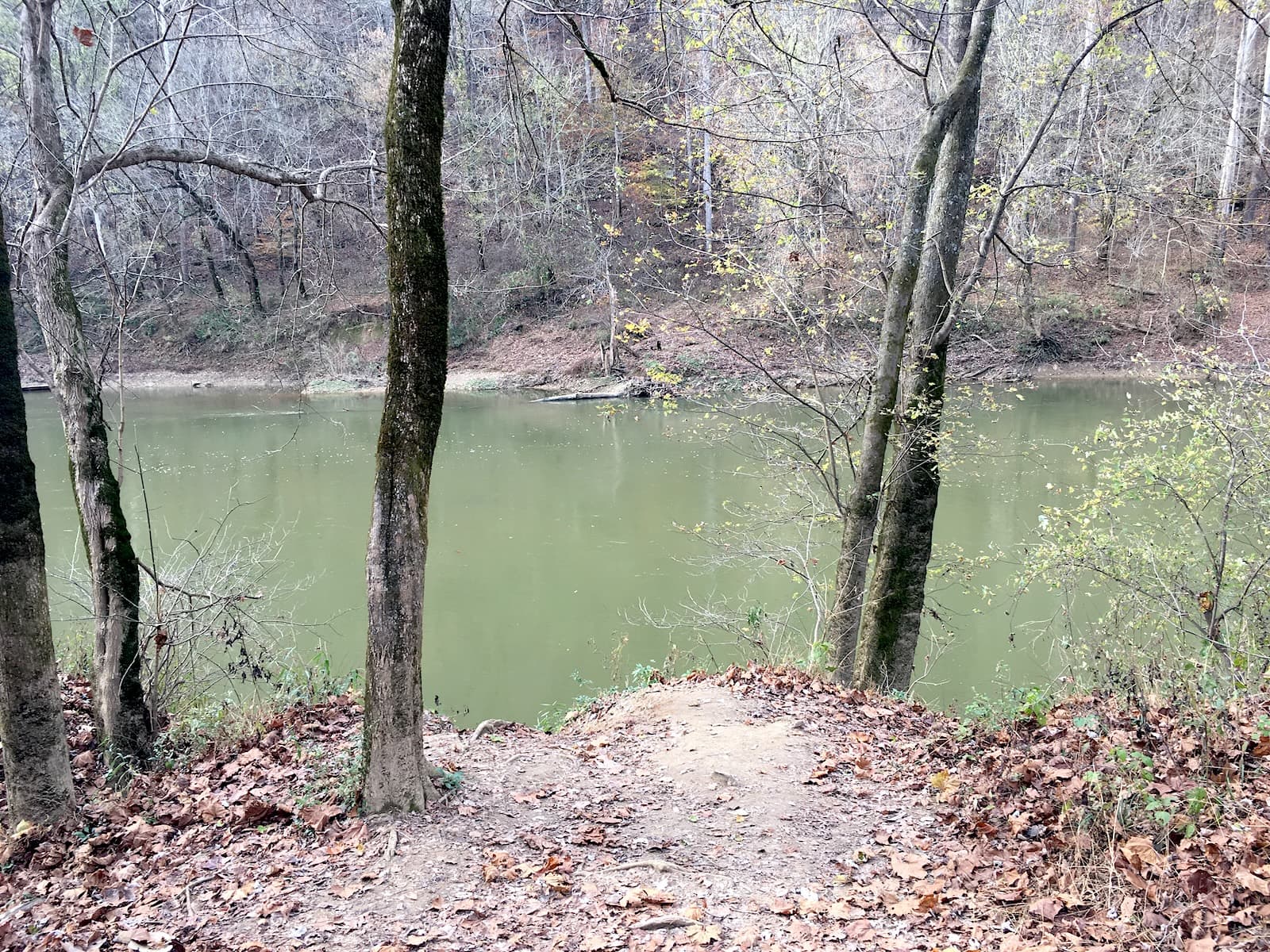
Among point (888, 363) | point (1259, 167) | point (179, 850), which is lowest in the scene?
point (179, 850)

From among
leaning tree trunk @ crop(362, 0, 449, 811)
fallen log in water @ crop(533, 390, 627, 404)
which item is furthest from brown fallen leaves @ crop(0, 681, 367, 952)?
fallen log in water @ crop(533, 390, 627, 404)

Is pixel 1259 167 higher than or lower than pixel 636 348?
higher

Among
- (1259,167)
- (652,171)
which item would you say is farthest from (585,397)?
(1259,167)

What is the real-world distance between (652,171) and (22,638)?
38.6 feet

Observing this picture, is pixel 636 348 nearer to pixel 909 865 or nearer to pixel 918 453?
pixel 918 453

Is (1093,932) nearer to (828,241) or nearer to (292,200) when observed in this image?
(292,200)

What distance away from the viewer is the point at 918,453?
6227mm

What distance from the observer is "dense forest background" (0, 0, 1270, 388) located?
16.9 ft

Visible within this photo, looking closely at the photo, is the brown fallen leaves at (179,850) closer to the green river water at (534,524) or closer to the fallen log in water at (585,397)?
the green river water at (534,524)

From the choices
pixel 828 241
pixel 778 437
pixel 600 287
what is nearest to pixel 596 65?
pixel 778 437

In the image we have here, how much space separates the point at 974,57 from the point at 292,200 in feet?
15.4

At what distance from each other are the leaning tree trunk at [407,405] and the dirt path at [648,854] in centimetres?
37

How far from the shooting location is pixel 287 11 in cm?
499

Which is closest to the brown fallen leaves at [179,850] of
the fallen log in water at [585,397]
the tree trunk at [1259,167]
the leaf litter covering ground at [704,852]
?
the leaf litter covering ground at [704,852]
